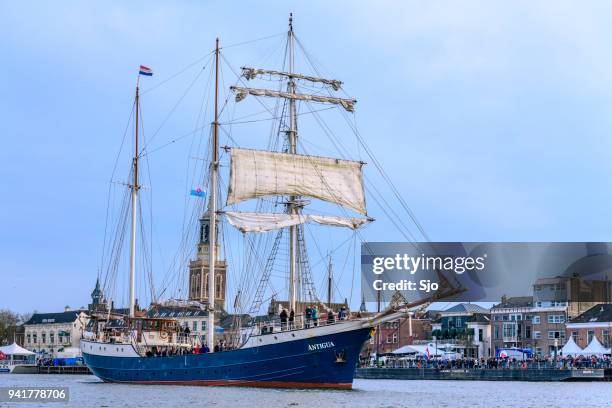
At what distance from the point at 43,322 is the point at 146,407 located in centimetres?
14119

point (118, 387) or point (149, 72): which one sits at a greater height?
point (149, 72)

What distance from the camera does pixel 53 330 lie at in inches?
6983

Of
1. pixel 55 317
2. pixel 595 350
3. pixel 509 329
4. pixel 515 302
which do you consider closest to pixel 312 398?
pixel 595 350

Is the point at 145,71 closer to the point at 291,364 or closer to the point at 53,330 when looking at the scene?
the point at 291,364

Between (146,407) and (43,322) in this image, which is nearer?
(146,407)

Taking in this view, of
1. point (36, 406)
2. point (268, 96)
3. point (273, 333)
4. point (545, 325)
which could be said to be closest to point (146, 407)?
point (36, 406)

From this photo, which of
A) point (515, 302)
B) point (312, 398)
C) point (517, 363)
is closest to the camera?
point (312, 398)

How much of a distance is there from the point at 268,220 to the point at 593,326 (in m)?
57.7

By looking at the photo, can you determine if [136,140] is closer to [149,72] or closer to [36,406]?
[149,72]

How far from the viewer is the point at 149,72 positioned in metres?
74.0

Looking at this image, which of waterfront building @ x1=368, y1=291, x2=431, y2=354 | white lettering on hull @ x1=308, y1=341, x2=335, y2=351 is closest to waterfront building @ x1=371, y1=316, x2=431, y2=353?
waterfront building @ x1=368, y1=291, x2=431, y2=354

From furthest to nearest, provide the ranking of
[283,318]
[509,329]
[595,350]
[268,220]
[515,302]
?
1. [515,302]
2. [509,329]
3. [595,350]
4. [268,220]
5. [283,318]

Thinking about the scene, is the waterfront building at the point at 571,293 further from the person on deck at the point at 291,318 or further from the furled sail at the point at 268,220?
the person on deck at the point at 291,318

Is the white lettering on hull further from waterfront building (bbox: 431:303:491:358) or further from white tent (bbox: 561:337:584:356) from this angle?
waterfront building (bbox: 431:303:491:358)
